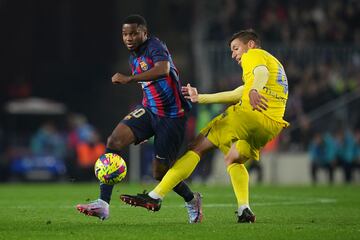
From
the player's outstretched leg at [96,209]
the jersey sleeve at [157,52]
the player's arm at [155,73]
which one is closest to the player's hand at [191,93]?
the player's arm at [155,73]

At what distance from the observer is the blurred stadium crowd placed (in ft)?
85.8

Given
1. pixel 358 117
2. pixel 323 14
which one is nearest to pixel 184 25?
pixel 323 14

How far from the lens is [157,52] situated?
10.5m

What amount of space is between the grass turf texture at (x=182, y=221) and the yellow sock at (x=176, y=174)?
0.36 m

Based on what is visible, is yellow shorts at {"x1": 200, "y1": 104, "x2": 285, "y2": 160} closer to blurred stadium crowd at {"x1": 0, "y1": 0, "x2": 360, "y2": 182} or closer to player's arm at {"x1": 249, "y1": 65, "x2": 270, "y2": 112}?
player's arm at {"x1": 249, "y1": 65, "x2": 270, "y2": 112}

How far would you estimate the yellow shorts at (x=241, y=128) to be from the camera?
35.0 ft

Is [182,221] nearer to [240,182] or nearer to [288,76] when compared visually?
[240,182]

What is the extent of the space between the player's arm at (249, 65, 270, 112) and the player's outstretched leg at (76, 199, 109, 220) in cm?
179

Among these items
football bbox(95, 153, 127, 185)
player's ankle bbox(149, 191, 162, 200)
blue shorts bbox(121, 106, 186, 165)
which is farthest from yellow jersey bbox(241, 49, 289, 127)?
football bbox(95, 153, 127, 185)

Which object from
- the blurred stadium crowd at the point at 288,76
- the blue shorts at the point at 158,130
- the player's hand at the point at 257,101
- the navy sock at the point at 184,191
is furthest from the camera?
the blurred stadium crowd at the point at 288,76

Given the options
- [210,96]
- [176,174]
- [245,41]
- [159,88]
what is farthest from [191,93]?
[245,41]

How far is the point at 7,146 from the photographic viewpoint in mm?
27406

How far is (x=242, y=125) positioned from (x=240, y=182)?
1.95 feet

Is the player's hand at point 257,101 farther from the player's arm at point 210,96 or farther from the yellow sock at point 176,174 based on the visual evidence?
the yellow sock at point 176,174
